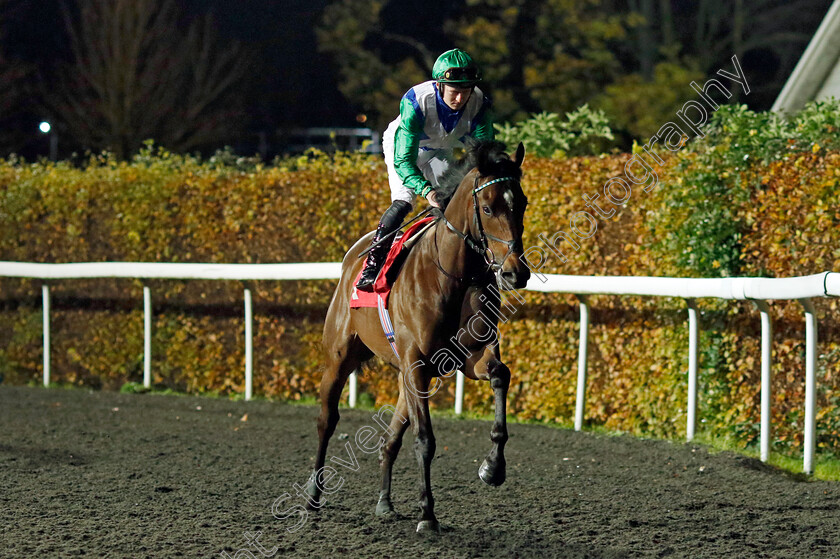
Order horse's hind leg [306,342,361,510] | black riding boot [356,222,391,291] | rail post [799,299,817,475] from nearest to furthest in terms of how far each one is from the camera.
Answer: black riding boot [356,222,391,291], horse's hind leg [306,342,361,510], rail post [799,299,817,475]

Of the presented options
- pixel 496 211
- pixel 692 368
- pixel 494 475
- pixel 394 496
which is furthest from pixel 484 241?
pixel 692 368

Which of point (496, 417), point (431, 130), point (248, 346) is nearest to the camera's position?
point (496, 417)

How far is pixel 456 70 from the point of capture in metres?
4.71

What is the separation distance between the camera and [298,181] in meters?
8.70

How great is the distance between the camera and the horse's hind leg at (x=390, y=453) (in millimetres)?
4754

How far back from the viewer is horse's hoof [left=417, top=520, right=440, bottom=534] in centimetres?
431

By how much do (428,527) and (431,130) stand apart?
1.99 metres

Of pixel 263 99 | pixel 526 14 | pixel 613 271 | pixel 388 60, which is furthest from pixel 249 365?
pixel 263 99

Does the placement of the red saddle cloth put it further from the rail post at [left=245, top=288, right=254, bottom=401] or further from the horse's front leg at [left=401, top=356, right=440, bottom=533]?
the rail post at [left=245, top=288, right=254, bottom=401]

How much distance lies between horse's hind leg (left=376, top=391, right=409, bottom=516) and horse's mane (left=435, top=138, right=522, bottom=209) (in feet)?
3.47

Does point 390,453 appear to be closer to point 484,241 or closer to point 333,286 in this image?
point 484,241

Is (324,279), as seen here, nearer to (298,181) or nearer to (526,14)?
(298,181)

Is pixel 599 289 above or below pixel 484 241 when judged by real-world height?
below

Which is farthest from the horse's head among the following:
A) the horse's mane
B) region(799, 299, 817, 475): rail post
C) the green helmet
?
region(799, 299, 817, 475): rail post
